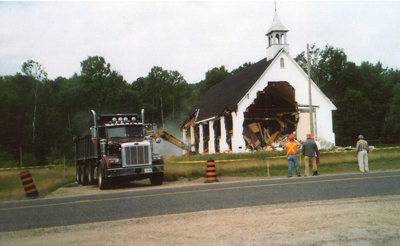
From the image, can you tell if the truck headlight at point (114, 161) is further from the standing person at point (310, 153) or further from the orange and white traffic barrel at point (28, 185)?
the standing person at point (310, 153)

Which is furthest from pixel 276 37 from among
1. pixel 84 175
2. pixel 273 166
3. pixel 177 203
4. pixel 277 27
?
pixel 177 203

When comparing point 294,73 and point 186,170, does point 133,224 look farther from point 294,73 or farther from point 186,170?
point 294,73

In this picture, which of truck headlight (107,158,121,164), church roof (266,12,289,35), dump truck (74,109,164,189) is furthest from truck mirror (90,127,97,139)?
church roof (266,12,289,35)

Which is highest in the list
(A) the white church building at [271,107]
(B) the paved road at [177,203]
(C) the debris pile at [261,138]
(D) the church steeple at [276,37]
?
(D) the church steeple at [276,37]

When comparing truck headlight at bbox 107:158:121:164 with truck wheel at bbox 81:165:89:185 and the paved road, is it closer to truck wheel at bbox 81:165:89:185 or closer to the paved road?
truck wheel at bbox 81:165:89:185

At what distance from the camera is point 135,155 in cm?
1703

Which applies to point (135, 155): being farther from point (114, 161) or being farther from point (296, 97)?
point (296, 97)

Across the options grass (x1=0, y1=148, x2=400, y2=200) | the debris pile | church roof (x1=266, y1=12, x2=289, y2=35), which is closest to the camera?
grass (x1=0, y1=148, x2=400, y2=200)

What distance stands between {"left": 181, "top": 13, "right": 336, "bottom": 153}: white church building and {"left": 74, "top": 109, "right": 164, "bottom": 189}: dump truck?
16255mm

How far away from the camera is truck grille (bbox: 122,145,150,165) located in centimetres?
1692

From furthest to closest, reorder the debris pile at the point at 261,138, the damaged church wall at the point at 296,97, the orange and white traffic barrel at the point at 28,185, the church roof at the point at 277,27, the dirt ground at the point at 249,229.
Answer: the church roof at the point at 277,27
the debris pile at the point at 261,138
the damaged church wall at the point at 296,97
the orange and white traffic barrel at the point at 28,185
the dirt ground at the point at 249,229

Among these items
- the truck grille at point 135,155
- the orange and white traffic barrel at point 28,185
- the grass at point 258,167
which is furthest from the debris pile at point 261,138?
the orange and white traffic barrel at point 28,185

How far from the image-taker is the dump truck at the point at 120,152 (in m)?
16.8

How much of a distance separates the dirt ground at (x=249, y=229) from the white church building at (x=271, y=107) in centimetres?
2598
